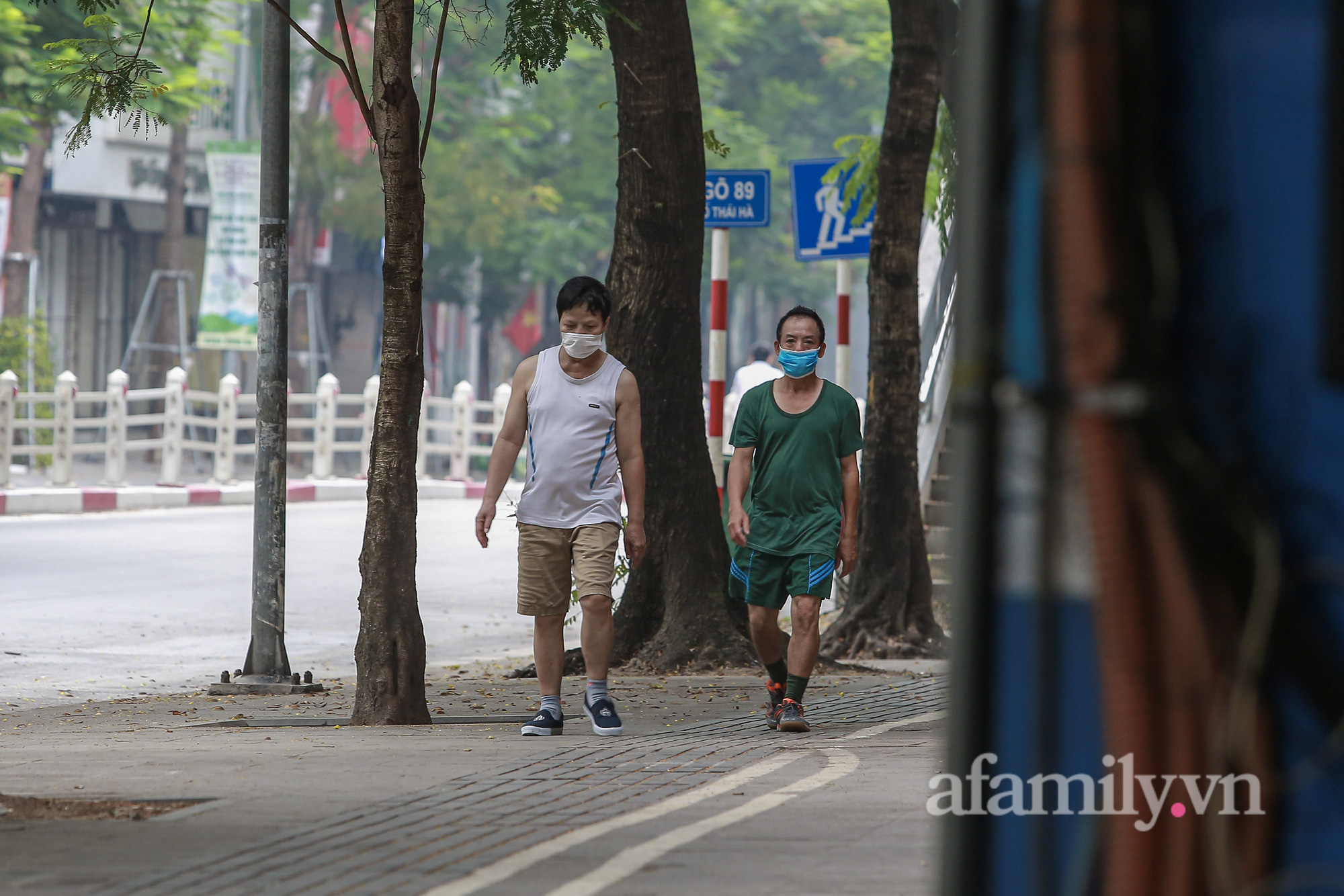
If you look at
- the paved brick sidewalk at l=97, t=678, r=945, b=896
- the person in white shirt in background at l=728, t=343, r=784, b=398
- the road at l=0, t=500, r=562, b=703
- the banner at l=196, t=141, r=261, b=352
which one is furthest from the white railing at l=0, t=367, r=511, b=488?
the paved brick sidewalk at l=97, t=678, r=945, b=896

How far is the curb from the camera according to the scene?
67.8 ft

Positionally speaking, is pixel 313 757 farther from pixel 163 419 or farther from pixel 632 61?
pixel 163 419

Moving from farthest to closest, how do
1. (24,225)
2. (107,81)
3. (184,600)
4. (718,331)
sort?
(24,225) < (184,600) < (718,331) < (107,81)

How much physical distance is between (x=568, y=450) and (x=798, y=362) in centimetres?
100

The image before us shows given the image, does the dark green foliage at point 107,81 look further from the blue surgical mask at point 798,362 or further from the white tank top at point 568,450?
the blue surgical mask at point 798,362

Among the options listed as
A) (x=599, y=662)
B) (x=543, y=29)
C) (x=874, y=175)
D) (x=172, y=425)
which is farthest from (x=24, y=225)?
(x=599, y=662)

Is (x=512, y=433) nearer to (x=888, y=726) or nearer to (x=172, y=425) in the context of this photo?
(x=888, y=726)

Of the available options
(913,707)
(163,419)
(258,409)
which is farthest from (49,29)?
(913,707)

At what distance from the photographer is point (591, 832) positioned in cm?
506

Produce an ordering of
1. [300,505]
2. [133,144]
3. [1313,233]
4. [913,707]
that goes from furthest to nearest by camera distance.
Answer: [133,144] → [300,505] → [913,707] → [1313,233]

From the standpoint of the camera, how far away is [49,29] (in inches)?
1011

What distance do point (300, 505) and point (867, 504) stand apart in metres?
13.7

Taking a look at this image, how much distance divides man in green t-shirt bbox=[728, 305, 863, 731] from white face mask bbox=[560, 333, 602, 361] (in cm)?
64

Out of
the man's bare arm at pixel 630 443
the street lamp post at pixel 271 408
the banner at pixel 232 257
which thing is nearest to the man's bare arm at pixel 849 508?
the man's bare arm at pixel 630 443
